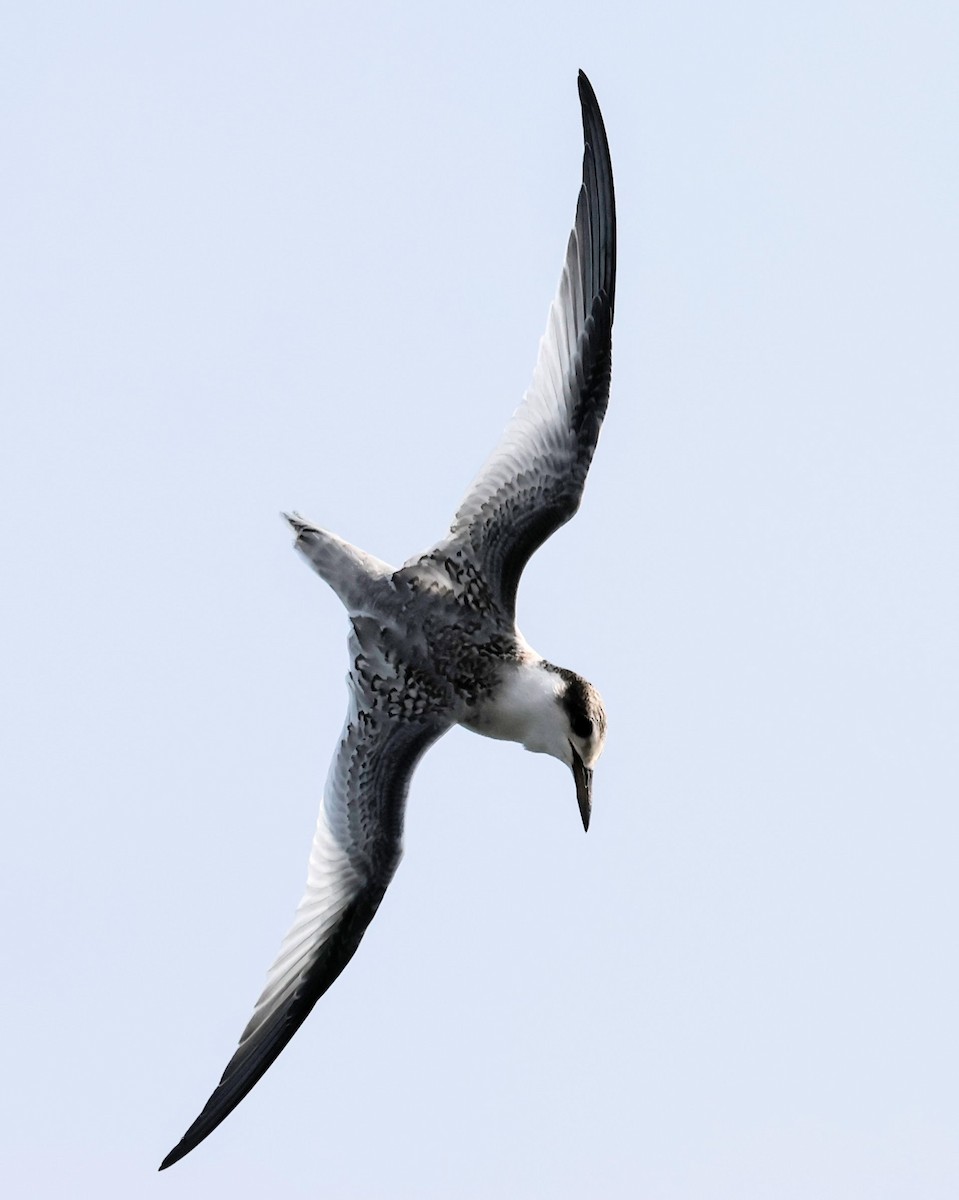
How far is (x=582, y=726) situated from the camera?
12984 mm

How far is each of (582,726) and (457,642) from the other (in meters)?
1.09

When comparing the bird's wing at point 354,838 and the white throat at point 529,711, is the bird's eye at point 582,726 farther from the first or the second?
the bird's wing at point 354,838

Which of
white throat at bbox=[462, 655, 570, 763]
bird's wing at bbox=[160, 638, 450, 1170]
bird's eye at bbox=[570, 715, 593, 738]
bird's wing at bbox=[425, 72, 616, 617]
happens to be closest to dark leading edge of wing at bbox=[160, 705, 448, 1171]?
bird's wing at bbox=[160, 638, 450, 1170]

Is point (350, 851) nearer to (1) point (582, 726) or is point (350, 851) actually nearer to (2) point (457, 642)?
(2) point (457, 642)

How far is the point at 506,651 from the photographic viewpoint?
1349 cm

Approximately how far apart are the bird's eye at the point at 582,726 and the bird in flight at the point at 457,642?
0.20 feet

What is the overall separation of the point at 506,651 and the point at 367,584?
41.8 inches

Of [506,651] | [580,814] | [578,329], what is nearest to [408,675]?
[506,651]

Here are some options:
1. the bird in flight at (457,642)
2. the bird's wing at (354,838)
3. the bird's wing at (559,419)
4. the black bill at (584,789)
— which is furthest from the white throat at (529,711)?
the bird's wing at (559,419)

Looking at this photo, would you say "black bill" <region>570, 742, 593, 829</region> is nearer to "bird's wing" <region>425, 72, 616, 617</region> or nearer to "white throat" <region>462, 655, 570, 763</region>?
"white throat" <region>462, 655, 570, 763</region>

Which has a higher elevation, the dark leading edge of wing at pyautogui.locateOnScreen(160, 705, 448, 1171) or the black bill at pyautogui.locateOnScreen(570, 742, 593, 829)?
the black bill at pyautogui.locateOnScreen(570, 742, 593, 829)

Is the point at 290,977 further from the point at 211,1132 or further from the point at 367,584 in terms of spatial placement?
the point at 367,584

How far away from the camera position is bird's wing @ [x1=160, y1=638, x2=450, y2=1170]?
13531mm

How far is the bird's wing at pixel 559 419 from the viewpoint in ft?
45.0
